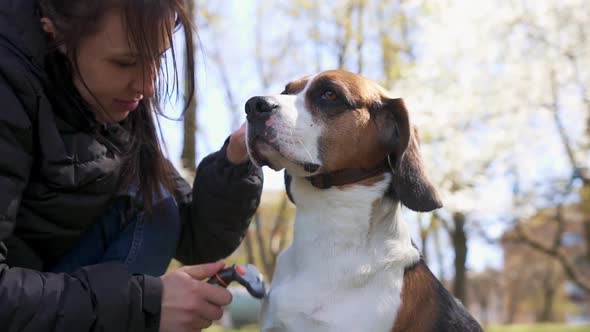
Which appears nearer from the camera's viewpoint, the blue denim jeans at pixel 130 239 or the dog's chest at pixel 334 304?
the dog's chest at pixel 334 304

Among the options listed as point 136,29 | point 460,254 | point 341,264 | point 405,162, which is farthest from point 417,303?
point 460,254

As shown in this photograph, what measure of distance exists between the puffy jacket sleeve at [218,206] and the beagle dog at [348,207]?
29 centimetres

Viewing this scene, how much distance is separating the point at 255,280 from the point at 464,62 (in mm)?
12260

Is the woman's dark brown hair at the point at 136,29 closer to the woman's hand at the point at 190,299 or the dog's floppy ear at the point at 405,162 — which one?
the woman's hand at the point at 190,299

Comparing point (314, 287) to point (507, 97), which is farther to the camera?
point (507, 97)

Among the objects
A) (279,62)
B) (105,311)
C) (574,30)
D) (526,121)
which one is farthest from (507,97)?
(105,311)

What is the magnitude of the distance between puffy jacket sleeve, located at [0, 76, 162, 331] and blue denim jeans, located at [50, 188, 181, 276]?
549 millimetres

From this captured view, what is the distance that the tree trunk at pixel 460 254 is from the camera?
18156 millimetres

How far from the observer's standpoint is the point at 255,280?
258 centimetres

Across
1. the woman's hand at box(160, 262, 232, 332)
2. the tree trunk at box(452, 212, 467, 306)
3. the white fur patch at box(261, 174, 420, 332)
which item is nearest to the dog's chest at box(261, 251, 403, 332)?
the white fur patch at box(261, 174, 420, 332)

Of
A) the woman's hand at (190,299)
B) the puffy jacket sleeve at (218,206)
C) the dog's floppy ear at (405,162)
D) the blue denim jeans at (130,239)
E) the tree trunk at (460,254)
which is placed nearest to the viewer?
the woman's hand at (190,299)

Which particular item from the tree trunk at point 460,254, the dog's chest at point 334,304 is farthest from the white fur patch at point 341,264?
the tree trunk at point 460,254

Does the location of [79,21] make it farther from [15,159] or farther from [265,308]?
[265,308]

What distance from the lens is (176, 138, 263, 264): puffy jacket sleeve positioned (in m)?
3.05
